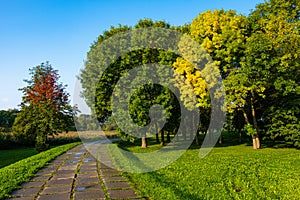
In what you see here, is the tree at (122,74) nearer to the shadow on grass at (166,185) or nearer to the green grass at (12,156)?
the green grass at (12,156)

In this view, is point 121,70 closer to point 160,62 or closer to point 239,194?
point 160,62

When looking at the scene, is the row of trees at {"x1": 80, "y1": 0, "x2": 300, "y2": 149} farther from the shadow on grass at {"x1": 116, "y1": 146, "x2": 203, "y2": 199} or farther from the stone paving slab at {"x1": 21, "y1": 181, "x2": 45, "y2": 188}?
the stone paving slab at {"x1": 21, "y1": 181, "x2": 45, "y2": 188}

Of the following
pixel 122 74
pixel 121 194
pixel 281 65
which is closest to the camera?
pixel 121 194

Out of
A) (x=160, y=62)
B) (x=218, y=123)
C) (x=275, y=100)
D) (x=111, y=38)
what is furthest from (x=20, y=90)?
(x=275, y=100)

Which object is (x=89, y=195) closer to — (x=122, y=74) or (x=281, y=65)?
(x=122, y=74)

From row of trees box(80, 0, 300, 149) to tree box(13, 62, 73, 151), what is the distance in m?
3.75

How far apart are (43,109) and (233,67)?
16.5 m

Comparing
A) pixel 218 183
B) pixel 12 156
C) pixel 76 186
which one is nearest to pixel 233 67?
pixel 218 183

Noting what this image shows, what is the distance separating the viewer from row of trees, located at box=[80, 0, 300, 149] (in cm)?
1955

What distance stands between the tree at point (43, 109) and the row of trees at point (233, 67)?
148 inches

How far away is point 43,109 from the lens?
25078 millimetres

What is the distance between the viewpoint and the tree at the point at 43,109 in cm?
2498

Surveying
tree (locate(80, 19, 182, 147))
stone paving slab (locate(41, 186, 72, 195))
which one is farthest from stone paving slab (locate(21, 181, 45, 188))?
tree (locate(80, 19, 182, 147))

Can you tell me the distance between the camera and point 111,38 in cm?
2438
